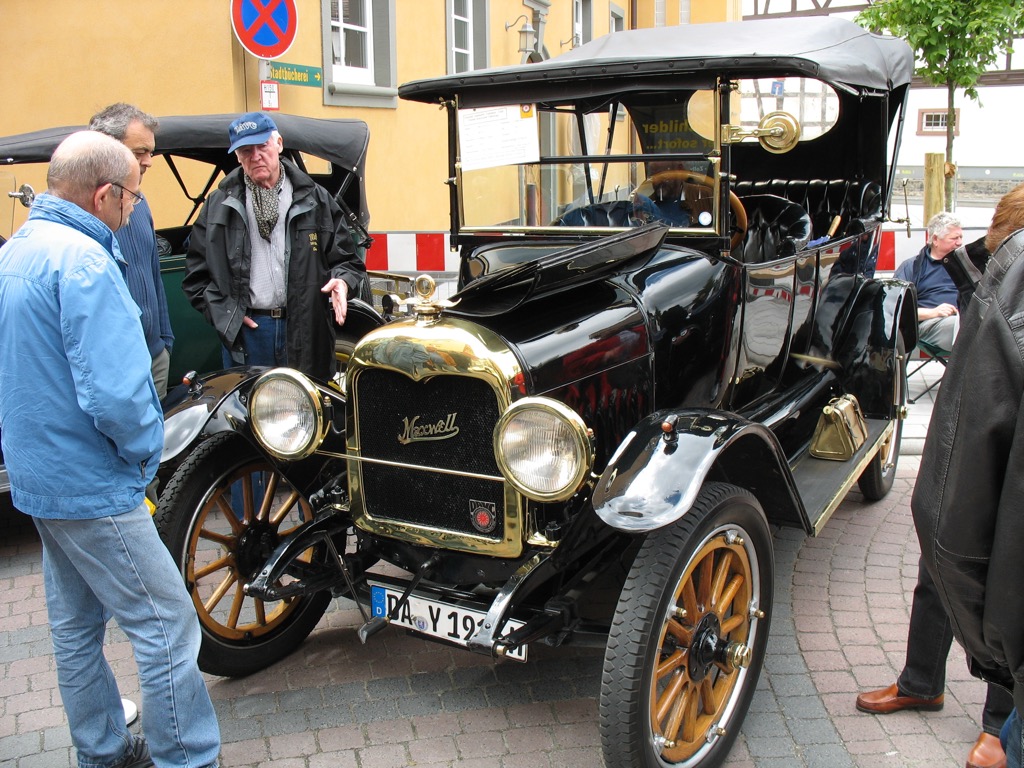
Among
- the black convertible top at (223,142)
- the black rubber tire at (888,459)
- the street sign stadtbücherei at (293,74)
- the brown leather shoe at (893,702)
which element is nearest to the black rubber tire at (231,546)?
the brown leather shoe at (893,702)

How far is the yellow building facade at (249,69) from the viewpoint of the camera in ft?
24.7

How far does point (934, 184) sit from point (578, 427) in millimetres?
6602

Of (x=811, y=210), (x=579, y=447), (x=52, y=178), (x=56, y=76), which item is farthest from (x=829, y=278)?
(x=56, y=76)

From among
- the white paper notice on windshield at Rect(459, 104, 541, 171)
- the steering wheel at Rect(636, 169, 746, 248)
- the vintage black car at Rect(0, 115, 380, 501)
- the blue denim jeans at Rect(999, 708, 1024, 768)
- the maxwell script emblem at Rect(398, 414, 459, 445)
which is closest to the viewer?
the blue denim jeans at Rect(999, 708, 1024, 768)

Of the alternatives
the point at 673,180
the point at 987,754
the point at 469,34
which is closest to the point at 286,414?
the point at 673,180

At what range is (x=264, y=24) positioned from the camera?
6082 millimetres

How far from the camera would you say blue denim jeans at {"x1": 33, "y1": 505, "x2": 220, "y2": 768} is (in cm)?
228

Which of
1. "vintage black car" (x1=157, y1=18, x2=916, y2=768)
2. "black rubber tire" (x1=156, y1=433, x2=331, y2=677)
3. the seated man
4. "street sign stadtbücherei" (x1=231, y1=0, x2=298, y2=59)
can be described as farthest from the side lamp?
"black rubber tire" (x1=156, y1=433, x2=331, y2=677)

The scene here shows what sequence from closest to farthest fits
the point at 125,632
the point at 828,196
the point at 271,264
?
the point at 125,632 → the point at 271,264 → the point at 828,196

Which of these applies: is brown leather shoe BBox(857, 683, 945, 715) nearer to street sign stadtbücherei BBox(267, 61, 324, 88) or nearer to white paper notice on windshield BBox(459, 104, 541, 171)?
white paper notice on windshield BBox(459, 104, 541, 171)

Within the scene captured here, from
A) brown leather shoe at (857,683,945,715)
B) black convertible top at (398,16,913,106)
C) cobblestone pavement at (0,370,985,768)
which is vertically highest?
black convertible top at (398,16,913,106)

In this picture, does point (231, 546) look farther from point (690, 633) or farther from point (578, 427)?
point (690, 633)

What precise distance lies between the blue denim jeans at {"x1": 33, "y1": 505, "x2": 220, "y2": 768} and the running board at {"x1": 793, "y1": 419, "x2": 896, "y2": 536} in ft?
6.28

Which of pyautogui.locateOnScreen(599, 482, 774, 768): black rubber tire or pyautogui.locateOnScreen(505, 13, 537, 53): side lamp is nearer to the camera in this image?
pyautogui.locateOnScreen(599, 482, 774, 768): black rubber tire
